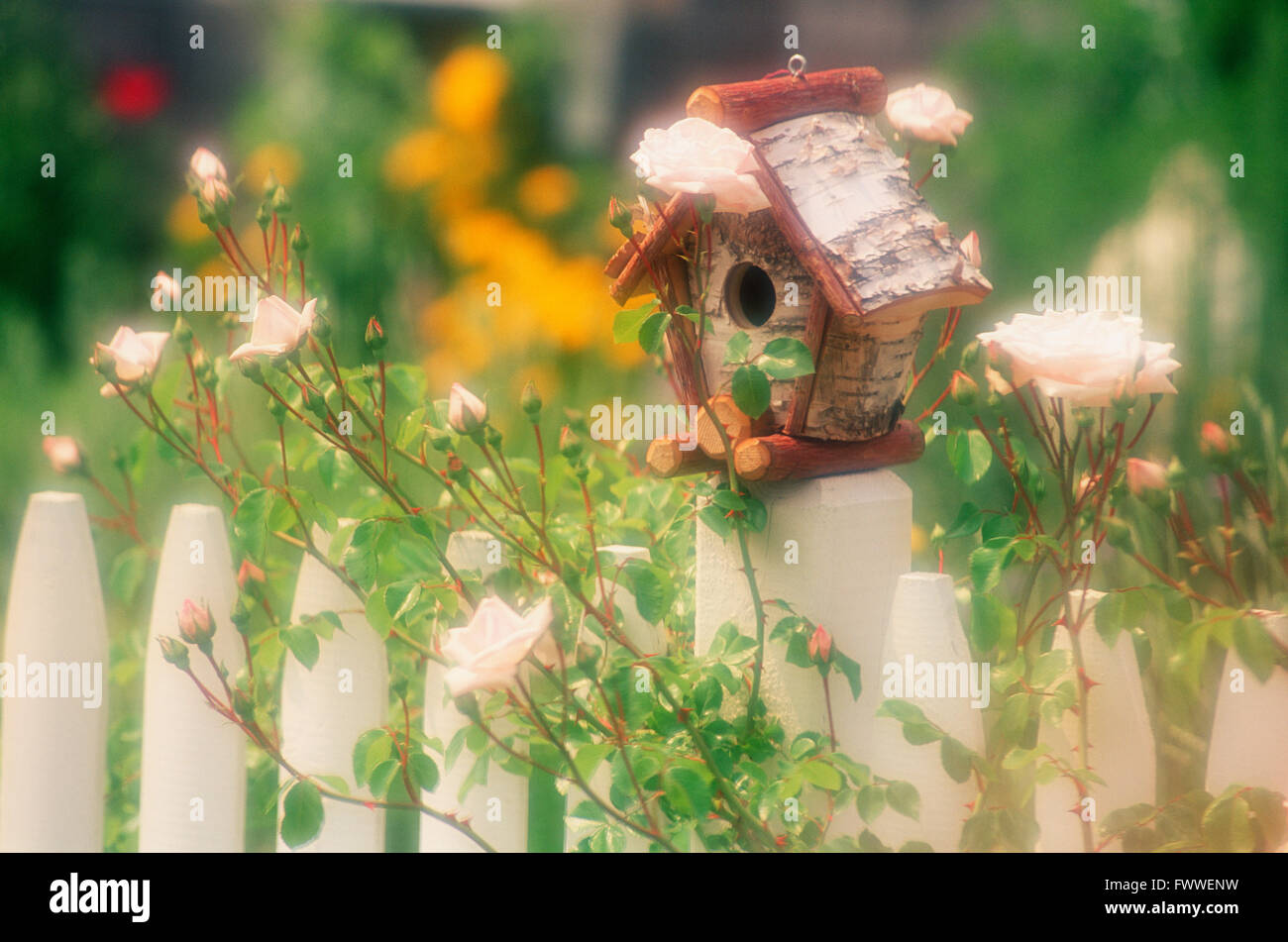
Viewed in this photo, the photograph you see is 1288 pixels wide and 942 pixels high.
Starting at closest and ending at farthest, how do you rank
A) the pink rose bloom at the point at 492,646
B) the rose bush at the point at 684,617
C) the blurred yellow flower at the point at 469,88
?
the pink rose bloom at the point at 492,646, the rose bush at the point at 684,617, the blurred yellow flower at the point at 469,88

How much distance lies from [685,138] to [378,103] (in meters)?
1.81

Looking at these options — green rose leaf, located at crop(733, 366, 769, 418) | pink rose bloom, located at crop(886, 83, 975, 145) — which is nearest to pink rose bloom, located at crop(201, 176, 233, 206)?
green rose leaf, located at crop(733, 366, 769, 418)

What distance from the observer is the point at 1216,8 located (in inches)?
52.7

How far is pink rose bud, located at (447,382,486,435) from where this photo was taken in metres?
0.80

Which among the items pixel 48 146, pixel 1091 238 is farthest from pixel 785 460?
pixel 48 146

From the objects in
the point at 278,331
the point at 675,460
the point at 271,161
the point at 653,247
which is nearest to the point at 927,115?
the point at 653,247

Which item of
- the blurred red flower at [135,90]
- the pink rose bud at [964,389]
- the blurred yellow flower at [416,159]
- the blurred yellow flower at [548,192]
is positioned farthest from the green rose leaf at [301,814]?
the blurred red flower at [135,90]

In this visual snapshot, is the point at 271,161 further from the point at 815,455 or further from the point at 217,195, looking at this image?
the point at 815,455

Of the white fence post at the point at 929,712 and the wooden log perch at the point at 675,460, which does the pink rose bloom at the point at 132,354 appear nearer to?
the wooden log perch at the point at 675,460

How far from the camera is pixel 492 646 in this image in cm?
71

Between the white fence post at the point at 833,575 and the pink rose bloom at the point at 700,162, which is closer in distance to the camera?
the pink rose bloom at the point at 700,162

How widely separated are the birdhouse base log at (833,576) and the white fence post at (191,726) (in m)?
0.48

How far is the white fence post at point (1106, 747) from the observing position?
2.98 ft

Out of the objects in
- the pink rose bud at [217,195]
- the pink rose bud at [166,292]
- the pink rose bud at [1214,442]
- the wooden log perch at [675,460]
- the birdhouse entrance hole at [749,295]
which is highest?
the pink rose bud at [217,195]
